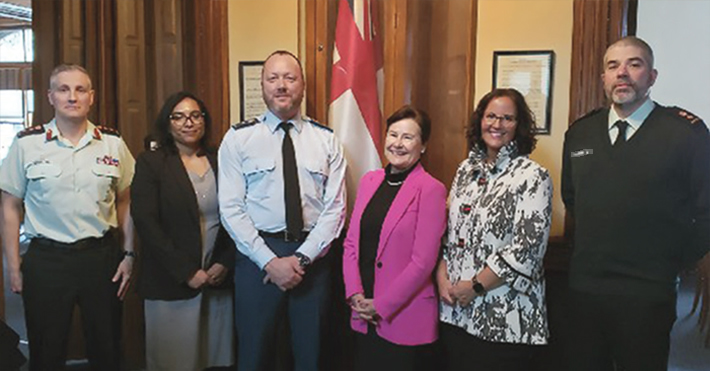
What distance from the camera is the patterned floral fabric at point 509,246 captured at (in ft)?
5.90

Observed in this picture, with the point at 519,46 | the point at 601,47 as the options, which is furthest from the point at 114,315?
the point at 519,46

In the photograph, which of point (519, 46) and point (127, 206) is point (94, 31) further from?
point (519, 46)

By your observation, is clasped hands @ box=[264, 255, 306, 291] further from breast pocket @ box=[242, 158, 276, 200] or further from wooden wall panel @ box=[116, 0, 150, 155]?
wooden wall panel @ box=[116, 0, 150, 155]

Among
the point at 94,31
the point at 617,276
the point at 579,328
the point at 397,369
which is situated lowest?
the point at 397,369

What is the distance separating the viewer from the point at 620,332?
1812 mm

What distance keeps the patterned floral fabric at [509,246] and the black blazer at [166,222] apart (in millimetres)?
1125

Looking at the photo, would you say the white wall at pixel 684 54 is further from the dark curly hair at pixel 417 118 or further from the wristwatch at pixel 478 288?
the wristwatch at pixel 478 288

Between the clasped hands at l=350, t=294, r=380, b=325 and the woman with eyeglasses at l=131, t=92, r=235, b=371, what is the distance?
2.09 ft

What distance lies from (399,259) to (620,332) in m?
0.78

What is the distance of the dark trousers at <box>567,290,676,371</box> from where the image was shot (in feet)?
5.80

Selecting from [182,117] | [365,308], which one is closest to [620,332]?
[365,308]

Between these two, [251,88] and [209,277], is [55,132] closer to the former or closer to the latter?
[209,277]

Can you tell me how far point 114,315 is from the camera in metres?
2.34

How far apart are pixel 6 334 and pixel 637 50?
2532mm
